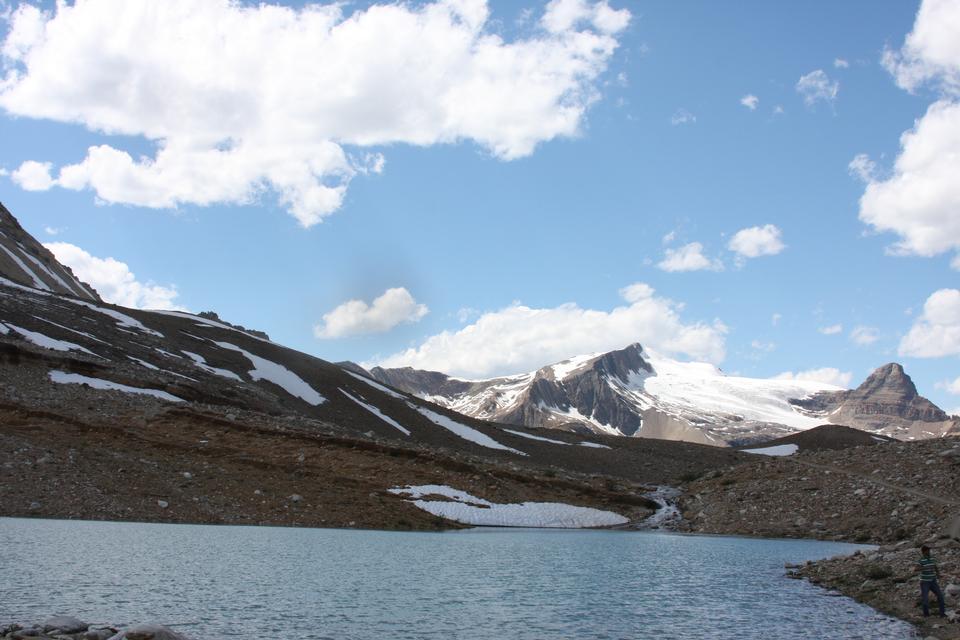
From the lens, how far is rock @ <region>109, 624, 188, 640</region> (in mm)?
16391

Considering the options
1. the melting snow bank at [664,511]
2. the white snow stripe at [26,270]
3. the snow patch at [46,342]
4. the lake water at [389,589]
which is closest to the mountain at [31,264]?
the white snow stripe at [26,270]

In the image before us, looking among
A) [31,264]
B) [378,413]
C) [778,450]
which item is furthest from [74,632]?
[31,264]

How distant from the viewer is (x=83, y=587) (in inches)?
912

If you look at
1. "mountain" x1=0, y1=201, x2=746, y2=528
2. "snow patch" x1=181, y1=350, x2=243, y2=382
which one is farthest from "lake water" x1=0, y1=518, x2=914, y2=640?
"snow patch" x1=181, y1=350, x2=243, y2=382

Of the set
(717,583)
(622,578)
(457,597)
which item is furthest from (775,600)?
(457,597)

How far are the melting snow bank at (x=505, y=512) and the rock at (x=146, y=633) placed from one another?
40.3 m

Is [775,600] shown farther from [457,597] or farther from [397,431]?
[397,431]

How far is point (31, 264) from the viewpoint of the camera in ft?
463

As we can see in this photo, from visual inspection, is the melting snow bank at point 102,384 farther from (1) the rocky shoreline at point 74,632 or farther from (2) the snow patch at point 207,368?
(1) the rocky shoreline at point 74,632

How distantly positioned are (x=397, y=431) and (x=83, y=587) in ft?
254

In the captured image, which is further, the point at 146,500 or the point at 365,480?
the point at 365,480

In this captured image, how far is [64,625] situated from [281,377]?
89.7m

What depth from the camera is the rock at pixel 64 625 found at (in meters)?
17.0

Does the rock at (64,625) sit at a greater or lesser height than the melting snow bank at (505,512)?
lesser
